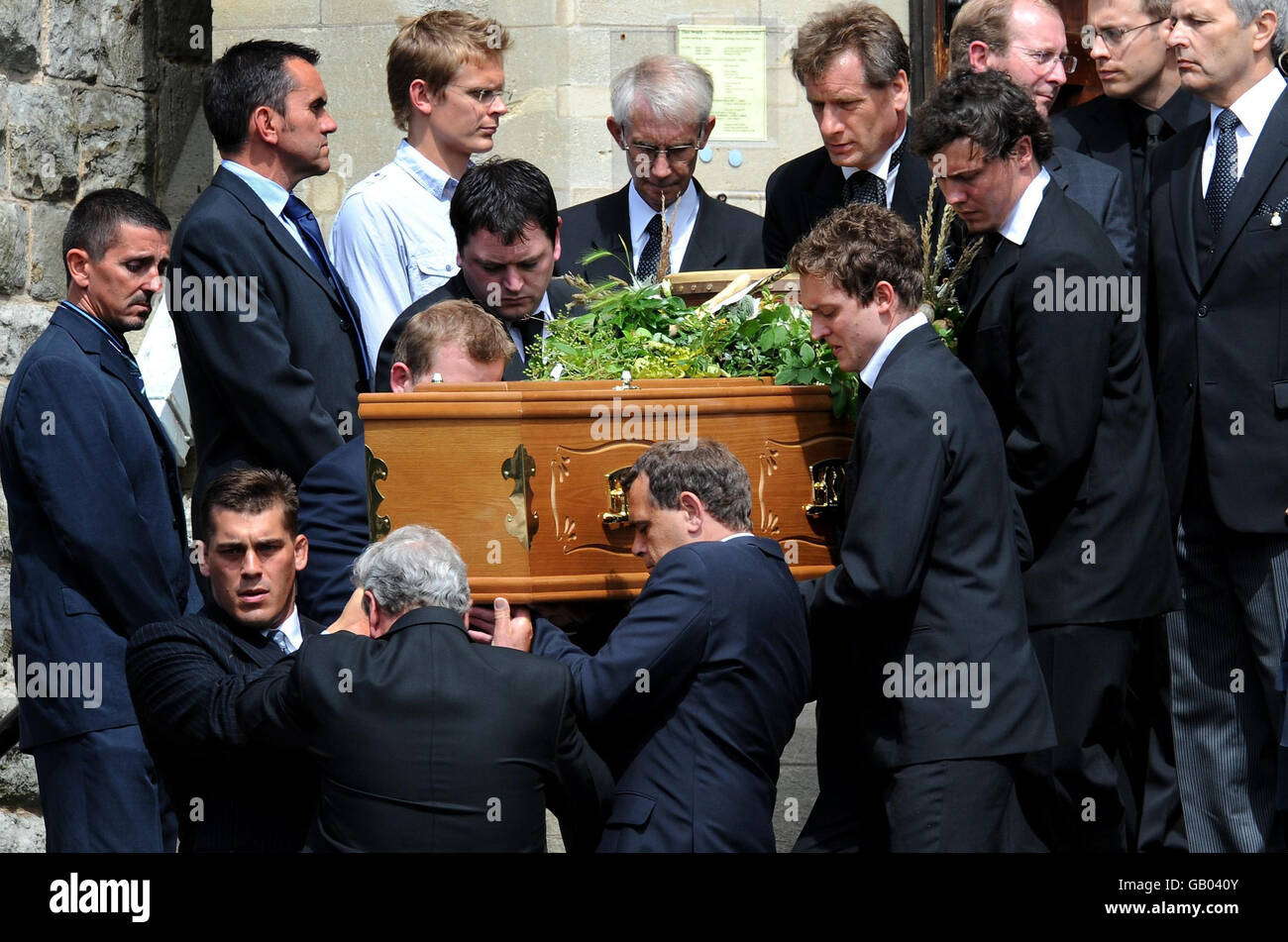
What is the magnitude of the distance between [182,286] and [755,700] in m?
2.01

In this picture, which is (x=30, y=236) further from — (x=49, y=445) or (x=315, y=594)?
(x=315, y=594)

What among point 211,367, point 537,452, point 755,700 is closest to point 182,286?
point 211,367

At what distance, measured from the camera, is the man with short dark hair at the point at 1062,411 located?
451 cm

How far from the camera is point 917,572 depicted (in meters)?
Result: 4.12

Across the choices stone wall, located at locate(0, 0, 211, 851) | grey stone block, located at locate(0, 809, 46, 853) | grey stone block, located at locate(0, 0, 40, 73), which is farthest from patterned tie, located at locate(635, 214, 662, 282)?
grey stone block, located at locate(0, 809, 46, 853)

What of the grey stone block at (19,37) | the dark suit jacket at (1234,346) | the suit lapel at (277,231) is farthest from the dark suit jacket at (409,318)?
the grey stone block at (19,37)

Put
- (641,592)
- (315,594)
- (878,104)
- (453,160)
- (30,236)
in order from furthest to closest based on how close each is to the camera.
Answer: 1. (30,236)
2. (453,160)
3. (878,104)
4. (315,594)
5. (641,592)

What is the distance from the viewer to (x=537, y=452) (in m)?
4.15

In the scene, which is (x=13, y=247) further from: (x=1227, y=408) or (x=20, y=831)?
(x=1227, y=408)

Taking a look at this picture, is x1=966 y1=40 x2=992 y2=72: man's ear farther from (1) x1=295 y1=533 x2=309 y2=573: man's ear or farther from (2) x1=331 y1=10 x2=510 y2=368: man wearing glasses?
(1) x1=295 y1=533 x2=309 y2=573: man's ear

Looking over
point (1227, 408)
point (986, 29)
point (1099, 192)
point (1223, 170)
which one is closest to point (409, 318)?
point (1099, 192)

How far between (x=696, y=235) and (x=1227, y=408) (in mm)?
1717

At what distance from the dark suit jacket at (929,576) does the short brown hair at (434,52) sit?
2009 millimetres
